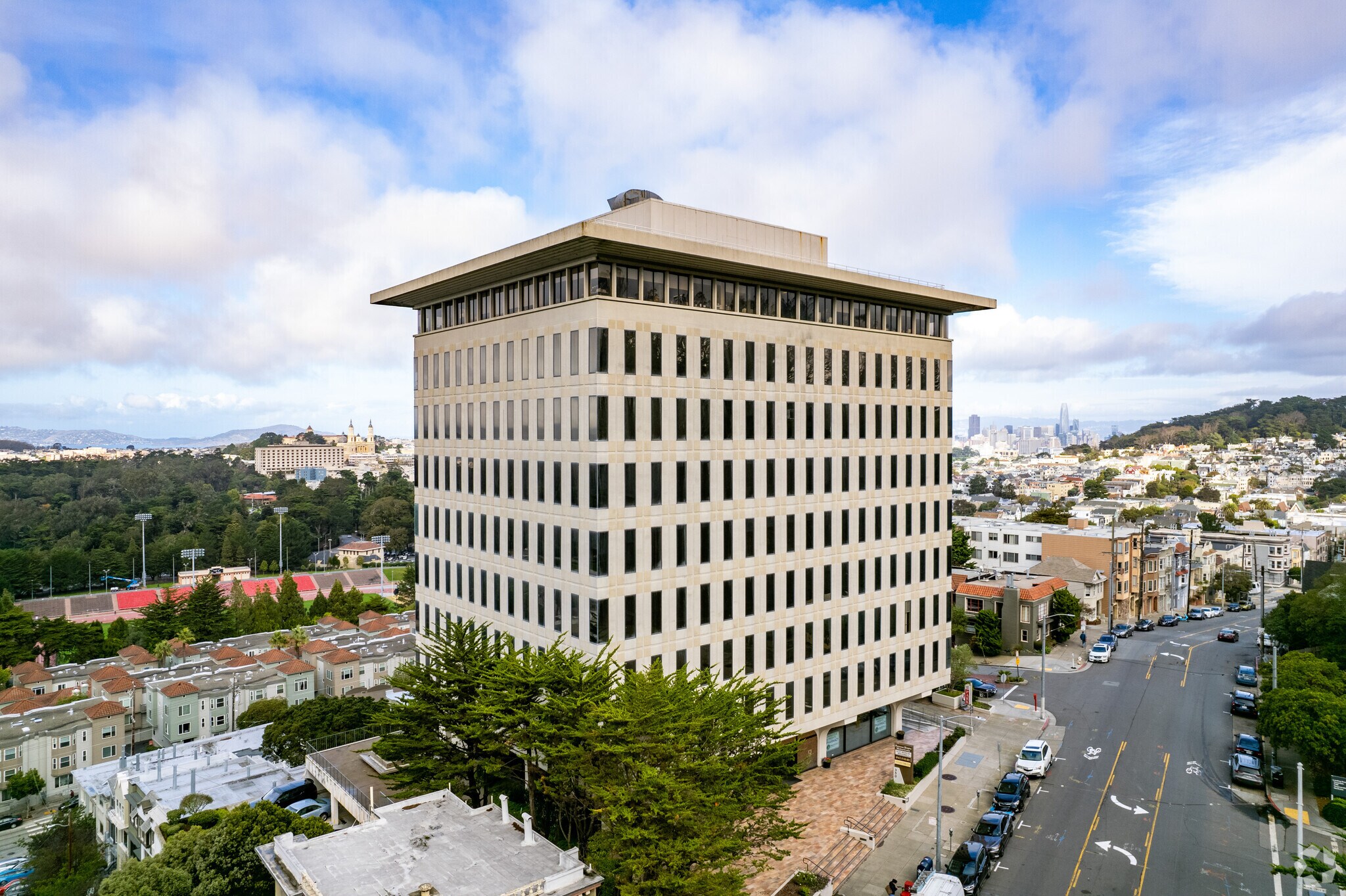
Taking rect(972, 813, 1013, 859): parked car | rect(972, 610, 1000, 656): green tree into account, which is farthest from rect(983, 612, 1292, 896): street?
rect(972, 610, 1000, 656): green tree

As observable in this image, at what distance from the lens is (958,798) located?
4219 centimetres

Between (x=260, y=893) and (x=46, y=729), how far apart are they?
171 feet

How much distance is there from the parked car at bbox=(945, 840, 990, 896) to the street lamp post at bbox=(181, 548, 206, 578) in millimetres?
135172

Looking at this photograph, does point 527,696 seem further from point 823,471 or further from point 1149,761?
point 1149,761

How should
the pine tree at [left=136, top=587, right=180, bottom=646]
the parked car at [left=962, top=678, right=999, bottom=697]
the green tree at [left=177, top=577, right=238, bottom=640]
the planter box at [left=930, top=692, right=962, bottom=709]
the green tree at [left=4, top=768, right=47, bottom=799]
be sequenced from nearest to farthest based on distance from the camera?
the planter box at [left=930, top=692, right=962, bottom=709] → the parked car at [left=962, top=678, right=999, bottom=697] → the green tree at [left=4, top=768, right=47, bottom=799] → the pine tree at [left=136, top=587, right=180, bottom=646] → the green tree at [left=177, top=577, right=238, bottom=640]

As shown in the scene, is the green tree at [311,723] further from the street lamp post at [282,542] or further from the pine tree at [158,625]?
the street lamp post at [282,542]

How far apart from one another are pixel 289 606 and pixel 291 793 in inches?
2936

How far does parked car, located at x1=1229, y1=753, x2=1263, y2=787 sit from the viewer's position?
1693 inches

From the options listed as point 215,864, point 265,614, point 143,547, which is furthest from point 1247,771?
point 143,547

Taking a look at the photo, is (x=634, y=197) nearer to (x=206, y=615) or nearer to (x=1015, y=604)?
(x=1015, y=604)

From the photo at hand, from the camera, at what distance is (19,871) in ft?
176

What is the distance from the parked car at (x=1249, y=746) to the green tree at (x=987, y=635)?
85.9ft

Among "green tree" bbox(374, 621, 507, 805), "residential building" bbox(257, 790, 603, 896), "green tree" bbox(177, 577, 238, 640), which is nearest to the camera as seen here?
"residential building" bbox(257, 790, 603, 896)

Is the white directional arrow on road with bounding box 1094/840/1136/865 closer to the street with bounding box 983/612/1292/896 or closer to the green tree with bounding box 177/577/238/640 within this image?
the street with bounding box 983/612/1292/896
